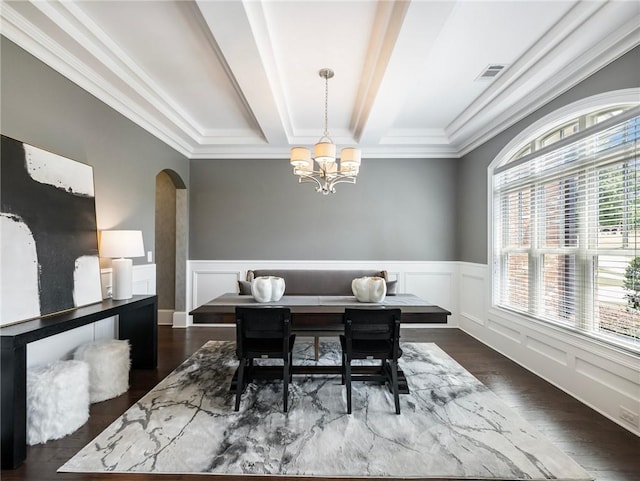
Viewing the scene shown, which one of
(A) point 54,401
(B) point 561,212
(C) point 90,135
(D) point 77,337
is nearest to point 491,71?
(B) point 561,212

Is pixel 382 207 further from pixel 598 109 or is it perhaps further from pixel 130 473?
pixel 130 473

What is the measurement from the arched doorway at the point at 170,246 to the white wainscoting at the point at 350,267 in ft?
0.50

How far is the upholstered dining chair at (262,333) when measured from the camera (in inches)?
94.2

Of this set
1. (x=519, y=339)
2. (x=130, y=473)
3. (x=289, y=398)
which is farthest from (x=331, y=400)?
(x=519, y=339)

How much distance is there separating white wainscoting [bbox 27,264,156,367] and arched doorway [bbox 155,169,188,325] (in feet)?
3.79

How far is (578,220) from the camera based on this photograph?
2.79 m

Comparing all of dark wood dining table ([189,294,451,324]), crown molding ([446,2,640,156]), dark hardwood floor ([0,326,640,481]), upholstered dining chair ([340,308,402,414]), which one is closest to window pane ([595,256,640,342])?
dark hardwood floor ([0,326,640,481])

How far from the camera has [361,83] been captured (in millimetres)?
3238

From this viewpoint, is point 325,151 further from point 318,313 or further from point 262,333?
point 262,333

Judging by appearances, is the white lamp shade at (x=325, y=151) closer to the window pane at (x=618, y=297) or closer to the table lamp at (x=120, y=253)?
the table lamp at (x=120, y=253)

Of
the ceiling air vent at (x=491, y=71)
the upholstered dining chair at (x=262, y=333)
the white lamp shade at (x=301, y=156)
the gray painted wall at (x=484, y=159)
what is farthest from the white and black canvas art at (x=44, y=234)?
the gray painted wall at (x=484, y=159)

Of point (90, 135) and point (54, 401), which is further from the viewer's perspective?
point (90, 135)

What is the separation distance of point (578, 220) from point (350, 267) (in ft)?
9.89

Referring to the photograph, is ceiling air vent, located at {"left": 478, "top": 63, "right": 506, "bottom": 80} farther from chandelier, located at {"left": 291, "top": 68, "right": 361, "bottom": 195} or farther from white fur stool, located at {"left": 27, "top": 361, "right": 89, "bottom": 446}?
white fur stool, located at {"left": 27, "top": 361, "right": 89, "bottom": 446}
